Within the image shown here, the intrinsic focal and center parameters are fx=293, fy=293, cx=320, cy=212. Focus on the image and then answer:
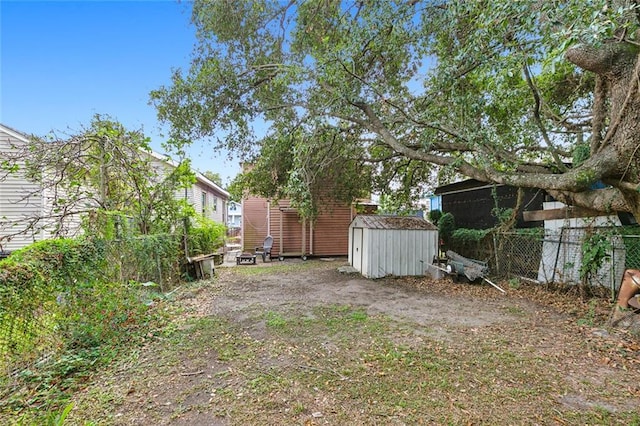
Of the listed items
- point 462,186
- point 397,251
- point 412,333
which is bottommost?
point 412,333

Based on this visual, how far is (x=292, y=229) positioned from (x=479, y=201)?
775 cm

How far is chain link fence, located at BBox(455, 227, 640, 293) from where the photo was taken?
17.7 ft

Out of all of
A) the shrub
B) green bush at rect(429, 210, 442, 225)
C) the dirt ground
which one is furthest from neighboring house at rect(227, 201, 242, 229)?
the dirt ground

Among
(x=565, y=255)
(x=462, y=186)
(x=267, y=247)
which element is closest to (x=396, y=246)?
(x=565, y=255)

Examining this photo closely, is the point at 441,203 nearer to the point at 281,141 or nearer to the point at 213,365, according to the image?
the point at 281,141

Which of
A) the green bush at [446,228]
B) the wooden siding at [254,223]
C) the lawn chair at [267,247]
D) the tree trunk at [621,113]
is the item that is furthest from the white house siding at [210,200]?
the tree trunk at [621,113]

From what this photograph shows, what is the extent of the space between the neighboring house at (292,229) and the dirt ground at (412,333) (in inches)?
208

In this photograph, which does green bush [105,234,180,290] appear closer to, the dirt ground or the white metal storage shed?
the dirt ground

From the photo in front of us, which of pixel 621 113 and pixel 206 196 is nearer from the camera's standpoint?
pixel 621 113

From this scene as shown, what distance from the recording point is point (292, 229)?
44.6ft

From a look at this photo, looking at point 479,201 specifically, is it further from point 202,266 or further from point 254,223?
point 202,266

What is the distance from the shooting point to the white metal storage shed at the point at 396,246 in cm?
830

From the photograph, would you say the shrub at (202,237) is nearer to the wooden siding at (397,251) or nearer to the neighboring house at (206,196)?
the neighboring house at (206,196)

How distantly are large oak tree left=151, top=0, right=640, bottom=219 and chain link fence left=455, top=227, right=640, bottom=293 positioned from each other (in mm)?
1451
